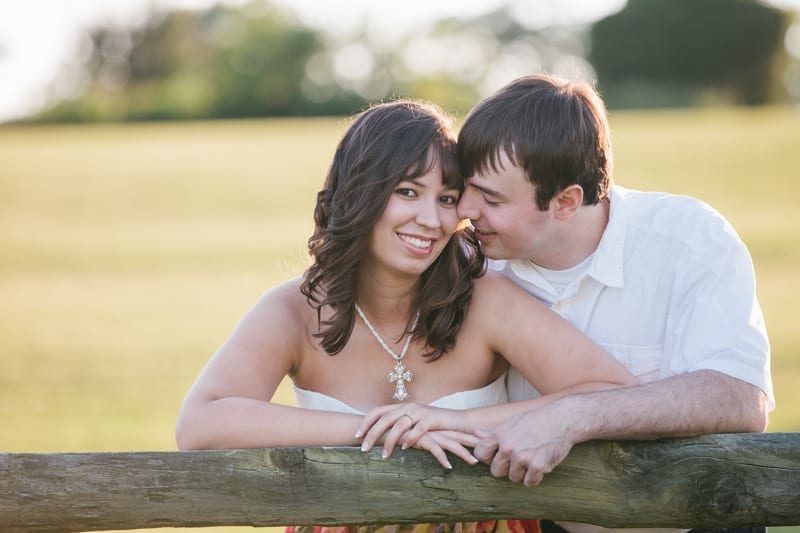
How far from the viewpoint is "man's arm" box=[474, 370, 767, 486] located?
2.72 meters

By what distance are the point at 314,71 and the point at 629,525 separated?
47.0 meters

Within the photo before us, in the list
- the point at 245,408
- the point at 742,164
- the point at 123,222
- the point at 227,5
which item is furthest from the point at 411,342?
the point at 227,5

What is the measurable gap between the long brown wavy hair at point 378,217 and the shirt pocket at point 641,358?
0.57 meters

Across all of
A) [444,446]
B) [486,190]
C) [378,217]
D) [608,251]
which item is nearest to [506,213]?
[486,190]

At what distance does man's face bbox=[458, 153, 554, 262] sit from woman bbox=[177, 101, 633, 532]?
0.25 feet

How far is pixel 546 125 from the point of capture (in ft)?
12.0

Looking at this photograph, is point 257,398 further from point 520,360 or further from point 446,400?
point 520,360

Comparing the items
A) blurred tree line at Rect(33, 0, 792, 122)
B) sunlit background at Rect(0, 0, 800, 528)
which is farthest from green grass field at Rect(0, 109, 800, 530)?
blurred tree line at Rect(33, 0, 792, 122)

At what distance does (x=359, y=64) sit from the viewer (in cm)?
5072

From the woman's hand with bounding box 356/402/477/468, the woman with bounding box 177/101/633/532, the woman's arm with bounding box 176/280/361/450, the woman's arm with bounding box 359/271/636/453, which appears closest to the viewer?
the woman's hand with bounding box 356/402/477/468

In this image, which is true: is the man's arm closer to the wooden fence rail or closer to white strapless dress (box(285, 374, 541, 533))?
the wooden fence rail

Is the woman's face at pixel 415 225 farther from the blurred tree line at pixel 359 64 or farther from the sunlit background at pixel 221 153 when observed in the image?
the blurred tree line at pixel 359 64

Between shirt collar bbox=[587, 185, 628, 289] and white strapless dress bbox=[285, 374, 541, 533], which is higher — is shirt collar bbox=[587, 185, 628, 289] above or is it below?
above

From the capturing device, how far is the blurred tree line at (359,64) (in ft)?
141
